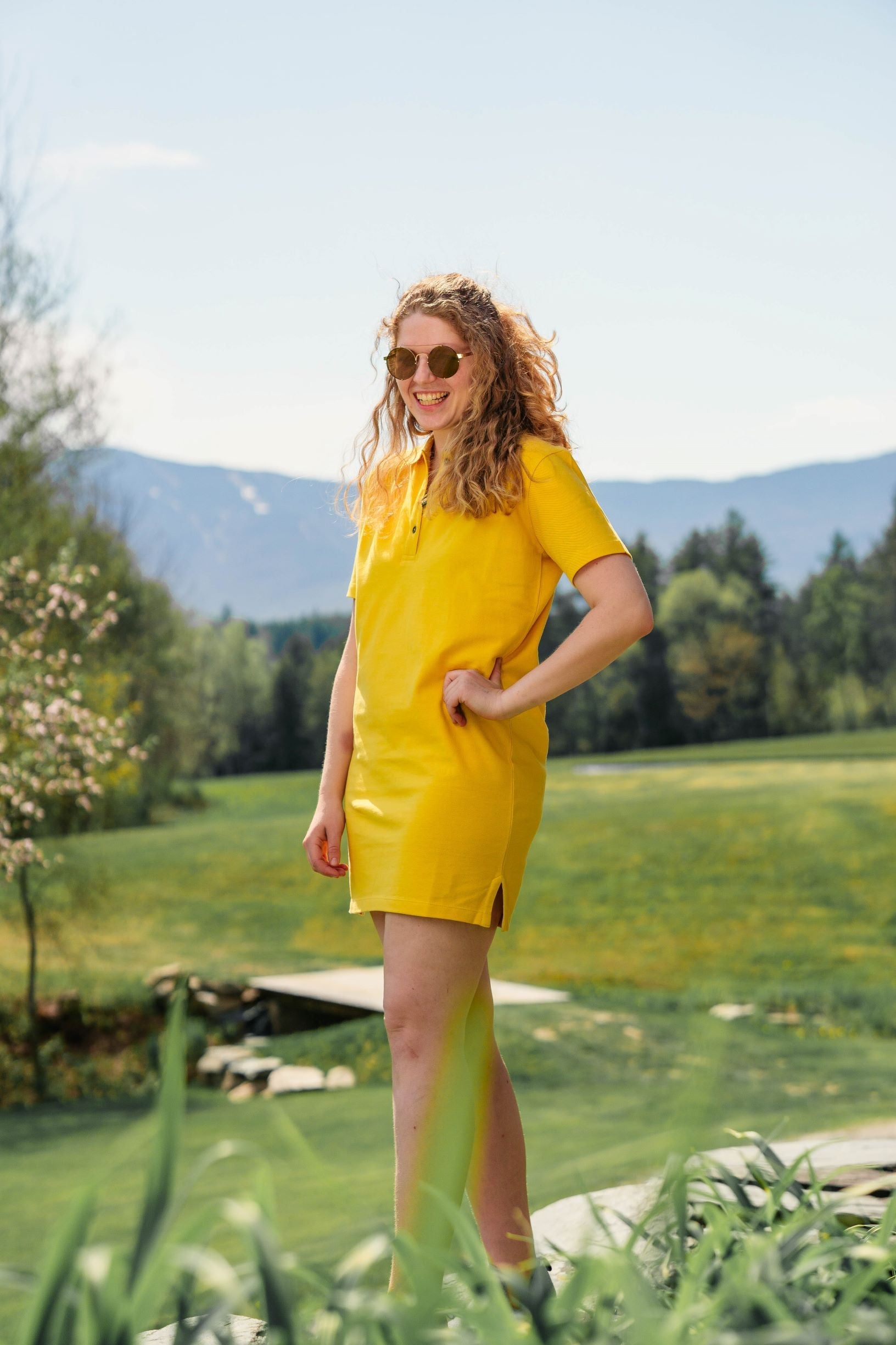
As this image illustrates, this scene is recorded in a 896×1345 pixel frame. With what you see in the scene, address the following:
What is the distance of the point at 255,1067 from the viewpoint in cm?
754

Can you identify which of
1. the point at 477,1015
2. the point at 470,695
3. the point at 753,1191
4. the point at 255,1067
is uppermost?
the point at 470,695

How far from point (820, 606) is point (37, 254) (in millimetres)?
9577

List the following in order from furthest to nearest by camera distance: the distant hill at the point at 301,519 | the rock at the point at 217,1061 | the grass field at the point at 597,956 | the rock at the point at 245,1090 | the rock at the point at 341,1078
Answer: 1. the distant hill at the point at 301,519
2. the rock at the point at 217,1061
3. the rock at the point at 245,1090
4. the rock at the point at 341,1078
5. the grass field at the point at 597,956

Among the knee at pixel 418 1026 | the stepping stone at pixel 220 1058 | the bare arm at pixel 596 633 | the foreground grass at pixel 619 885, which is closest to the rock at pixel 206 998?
the foreground grass at pixel 619 885

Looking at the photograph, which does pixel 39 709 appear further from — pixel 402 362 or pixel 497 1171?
pixel 497 1171

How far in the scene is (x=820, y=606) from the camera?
14.5 meters

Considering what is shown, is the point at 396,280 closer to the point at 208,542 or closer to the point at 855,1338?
the point at 855,1338

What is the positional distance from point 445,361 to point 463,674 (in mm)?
461

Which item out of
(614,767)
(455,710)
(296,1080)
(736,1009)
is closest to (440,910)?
(455,710)

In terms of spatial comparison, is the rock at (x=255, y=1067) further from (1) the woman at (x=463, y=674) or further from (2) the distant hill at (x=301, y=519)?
(1) the woman at (x=463, y=674)

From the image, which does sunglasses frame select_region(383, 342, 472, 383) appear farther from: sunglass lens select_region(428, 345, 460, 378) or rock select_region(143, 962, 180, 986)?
rock select_region(143, 962, 180, 986)

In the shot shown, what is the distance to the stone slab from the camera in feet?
25.2

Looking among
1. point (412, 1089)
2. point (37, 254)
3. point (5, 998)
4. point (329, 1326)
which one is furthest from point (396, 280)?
point (5, 998)

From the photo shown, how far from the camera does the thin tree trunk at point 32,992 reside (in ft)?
27.2
